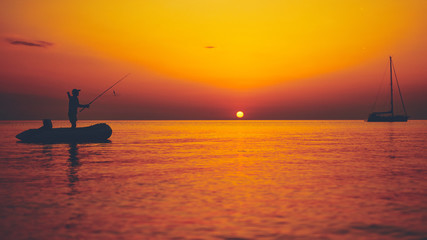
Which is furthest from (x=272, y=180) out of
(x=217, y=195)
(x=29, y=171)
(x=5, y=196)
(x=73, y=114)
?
(x=73, y=114)

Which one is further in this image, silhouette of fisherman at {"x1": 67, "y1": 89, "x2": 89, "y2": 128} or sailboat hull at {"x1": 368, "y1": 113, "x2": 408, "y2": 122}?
sailboat hull at {"x1": 368, "y1": 113, "x2": 408, "y2": 122}

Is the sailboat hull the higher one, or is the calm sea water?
the sailboat hull

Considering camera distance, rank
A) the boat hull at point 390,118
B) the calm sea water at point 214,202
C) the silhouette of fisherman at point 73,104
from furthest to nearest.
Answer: the boat hull at point 390,118 < the silhouette of fisherman at point 73,104 < the calm sea water at point 214,202

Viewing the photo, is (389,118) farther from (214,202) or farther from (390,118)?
(214,202)

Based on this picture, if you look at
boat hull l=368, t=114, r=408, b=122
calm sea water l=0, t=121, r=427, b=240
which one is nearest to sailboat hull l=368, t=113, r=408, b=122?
boat hull l=368, t=114, r=408, b=122

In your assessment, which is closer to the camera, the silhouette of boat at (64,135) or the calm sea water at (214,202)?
the calm sea water at (214,202)

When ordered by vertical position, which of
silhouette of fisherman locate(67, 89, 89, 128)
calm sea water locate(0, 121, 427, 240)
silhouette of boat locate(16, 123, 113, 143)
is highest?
silhouette of fisherman locate(67, 89, 89, 128)

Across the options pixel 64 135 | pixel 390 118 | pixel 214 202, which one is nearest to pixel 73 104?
pixel 64 135

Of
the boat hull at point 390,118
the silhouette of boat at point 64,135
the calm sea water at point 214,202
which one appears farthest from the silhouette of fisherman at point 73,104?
the boat hull at point 390,118

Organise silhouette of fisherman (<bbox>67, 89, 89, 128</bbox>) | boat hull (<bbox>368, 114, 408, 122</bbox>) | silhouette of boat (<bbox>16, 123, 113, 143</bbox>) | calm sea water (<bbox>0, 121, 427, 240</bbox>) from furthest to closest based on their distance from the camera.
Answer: boat hull (<bbox>368, 114, 408, 122</bbox>)
silhouette of boat (<bbox>16, 123, 113, 143</bbox>)
silhouette of fisherman (<bbox>67, 89, 89, 128</bbox>)
calm sea water (<bbox>0, 121, 427, 240</bbox>)

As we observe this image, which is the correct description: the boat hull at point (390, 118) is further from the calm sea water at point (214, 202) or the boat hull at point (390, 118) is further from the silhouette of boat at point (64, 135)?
the calm sea water at point (214, 202)

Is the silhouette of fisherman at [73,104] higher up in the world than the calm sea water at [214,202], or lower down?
higher up

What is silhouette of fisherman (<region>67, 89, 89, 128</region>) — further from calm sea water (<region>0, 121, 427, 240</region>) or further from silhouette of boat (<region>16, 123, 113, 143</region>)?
calm sea water (<region>0, 121, 427, 240</region>)

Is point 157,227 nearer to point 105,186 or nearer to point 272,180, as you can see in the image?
point 105,186
